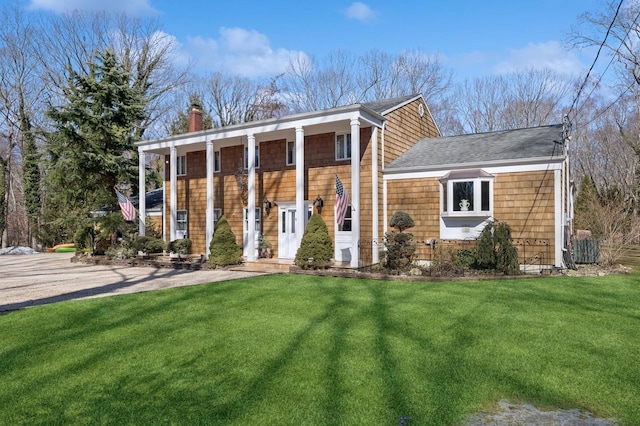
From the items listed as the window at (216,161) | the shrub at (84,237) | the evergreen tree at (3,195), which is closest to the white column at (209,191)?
the window at (216,161)

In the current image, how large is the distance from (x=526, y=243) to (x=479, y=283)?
3.75 metres

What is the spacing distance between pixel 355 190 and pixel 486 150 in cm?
485

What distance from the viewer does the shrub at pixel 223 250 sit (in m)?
14.7

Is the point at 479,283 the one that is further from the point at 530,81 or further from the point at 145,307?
the point at 530,81

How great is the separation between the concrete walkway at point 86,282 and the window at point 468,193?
7.03 metres

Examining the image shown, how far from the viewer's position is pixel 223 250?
1490 centimetres

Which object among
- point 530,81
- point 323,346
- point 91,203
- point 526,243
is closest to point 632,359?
point 323,346

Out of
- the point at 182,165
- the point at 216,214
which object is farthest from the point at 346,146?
the point at 182,165

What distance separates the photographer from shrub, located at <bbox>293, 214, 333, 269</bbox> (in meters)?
12.8

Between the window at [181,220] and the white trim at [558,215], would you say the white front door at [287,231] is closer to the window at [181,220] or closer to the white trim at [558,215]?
the window at [181,220]

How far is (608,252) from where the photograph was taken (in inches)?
506

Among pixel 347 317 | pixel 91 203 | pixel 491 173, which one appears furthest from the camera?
pixel 91 203

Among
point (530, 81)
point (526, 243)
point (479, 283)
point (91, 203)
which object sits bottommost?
point (479, 283)

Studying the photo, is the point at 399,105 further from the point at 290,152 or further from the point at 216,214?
the point at 216,214
